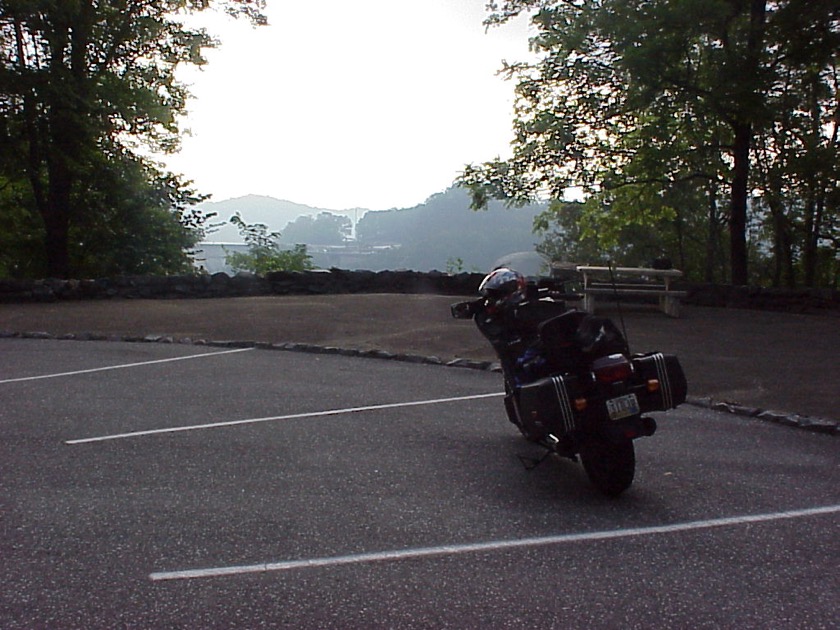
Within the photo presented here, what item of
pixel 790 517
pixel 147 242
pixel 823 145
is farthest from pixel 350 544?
pixel 147 242

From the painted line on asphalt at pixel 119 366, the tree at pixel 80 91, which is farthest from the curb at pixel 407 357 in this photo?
the tree at pixel 80 91

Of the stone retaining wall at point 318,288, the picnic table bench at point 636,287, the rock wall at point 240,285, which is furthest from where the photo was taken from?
the rock wall at point 240,285

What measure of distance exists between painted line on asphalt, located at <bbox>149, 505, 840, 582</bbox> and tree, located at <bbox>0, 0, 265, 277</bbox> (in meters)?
18.2

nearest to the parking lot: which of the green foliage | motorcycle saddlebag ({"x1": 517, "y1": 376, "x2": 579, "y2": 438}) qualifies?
motorcycle saddlebag ({"x1": 517, "y1": 376, "x2": 579, "y2": 438})

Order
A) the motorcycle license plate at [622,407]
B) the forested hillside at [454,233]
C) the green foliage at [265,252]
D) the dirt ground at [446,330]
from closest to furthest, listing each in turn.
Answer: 1. the motorcycle license plate at [622,407]
2. the dirt ground at [446,330]
3. the green foliage at [265,252]
4. the forested hillside at [454,233]

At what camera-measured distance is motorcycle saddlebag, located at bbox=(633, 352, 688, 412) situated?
5434 millimetres

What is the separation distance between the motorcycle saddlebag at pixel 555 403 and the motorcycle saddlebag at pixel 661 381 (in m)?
0.48

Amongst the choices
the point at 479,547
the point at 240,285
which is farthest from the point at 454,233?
the point at 479,547

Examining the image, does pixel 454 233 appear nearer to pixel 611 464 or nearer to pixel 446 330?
pixel 446 330

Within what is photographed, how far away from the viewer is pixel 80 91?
813 inches

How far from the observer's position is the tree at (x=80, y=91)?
20203mm

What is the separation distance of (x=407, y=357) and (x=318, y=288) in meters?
9.03

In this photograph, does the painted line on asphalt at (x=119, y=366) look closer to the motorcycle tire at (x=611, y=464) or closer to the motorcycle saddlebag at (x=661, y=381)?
the motorcycle tire at (x=611, y=464)

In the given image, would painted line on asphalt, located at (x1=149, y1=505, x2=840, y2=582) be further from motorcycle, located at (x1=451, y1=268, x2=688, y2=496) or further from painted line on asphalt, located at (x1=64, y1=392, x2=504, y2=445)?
painted line on asphalt, located at (x1=64, y1=392, x2=504, y2=445)
